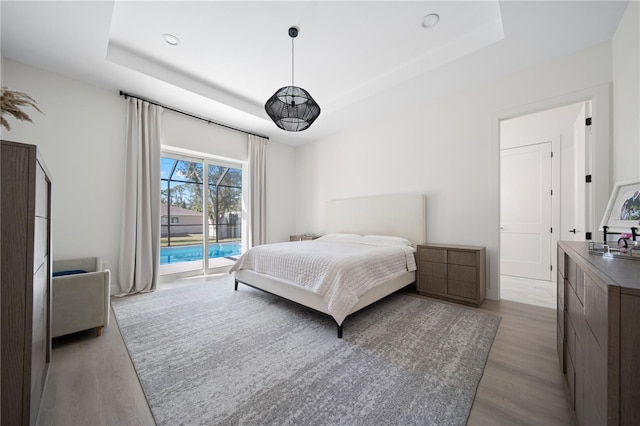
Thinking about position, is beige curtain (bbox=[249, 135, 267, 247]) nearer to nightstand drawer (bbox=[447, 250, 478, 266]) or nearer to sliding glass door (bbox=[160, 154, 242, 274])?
sliding glass door (bbox=[160, 154, 242, 274])

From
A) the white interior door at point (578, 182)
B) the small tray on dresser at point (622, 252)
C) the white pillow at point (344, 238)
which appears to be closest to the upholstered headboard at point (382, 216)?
the white pillow at point (344, 238)

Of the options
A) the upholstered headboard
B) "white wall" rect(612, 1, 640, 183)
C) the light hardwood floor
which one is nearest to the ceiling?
"white wall" rect(612, 1, 640, 183)

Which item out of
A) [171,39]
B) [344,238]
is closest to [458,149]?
[344,238]

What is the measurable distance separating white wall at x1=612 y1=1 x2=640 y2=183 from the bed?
1.90m

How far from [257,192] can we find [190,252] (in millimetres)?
1671

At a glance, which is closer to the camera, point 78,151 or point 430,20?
point 430,20

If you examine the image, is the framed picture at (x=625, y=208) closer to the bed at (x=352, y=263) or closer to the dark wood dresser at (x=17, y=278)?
the bed at (x=352, y=263)

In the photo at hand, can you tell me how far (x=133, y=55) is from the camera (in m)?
2.86

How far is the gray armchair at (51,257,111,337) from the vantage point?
1.98 m

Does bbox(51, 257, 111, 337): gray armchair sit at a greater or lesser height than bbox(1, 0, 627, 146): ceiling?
lesser

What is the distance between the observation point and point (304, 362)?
69.6 inches

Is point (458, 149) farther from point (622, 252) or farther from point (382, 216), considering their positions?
point (622, 252)

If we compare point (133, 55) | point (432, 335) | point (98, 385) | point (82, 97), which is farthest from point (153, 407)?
point (82, 97)

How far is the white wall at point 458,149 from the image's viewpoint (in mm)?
2693
